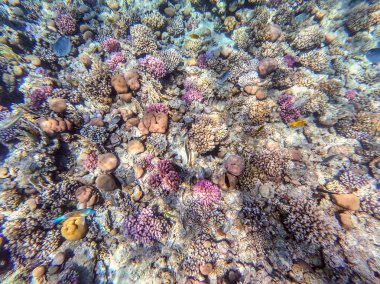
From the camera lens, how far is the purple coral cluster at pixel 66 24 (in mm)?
6438

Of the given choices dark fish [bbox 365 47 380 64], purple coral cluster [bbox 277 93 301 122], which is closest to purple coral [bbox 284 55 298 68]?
purple coral cluster [bbox 277 93 301 122]

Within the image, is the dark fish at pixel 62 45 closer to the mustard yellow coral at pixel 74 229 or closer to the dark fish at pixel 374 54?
the mustard yellow coral at pixel 74 229

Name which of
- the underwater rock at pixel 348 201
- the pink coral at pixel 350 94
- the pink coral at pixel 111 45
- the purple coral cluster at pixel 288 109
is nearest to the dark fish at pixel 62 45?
the pink coral at pixel 111 45

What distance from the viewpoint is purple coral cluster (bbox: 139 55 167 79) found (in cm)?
541

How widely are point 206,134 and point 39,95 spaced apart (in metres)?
5.10

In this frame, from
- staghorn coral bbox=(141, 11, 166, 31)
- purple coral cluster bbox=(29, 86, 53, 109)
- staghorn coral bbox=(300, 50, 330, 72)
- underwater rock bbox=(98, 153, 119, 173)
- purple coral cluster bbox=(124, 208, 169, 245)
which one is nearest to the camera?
purple coral cluster bbox=(124, 208, 169, 245)

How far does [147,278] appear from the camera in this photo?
3525 mm

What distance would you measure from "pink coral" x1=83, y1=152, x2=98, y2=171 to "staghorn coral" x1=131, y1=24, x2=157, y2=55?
405cm

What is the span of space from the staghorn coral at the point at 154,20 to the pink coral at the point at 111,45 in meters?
1.53

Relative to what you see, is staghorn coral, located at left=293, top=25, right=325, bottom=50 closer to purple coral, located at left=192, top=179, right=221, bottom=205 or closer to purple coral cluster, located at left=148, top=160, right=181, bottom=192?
purple coral, located at left=192, top=179, right=221, bottom=205

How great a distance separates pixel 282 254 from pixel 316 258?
2.07 ft

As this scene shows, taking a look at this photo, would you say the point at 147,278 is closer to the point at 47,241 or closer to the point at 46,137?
the point at 47,241

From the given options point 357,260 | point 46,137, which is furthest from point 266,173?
point 46,137

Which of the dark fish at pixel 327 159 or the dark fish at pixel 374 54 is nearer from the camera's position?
the dark fish at pixel 327 159
